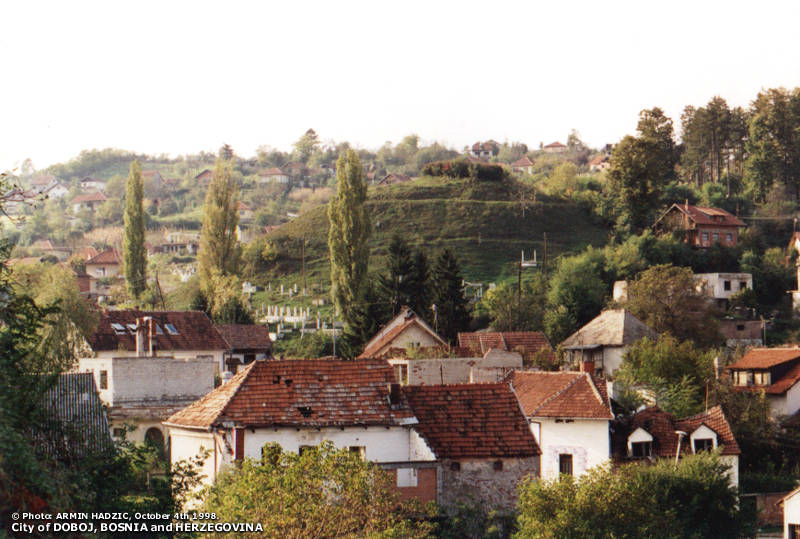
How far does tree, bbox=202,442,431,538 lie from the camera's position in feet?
55.3

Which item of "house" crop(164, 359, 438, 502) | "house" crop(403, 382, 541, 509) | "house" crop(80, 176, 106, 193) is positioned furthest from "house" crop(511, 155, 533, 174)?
"house" crop(164, 359, 438, 502)

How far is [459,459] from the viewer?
26.0m

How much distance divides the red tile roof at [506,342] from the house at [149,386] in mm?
14116

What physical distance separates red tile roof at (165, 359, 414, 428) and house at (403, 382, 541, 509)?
1.03 meters

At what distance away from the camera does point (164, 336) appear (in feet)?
179

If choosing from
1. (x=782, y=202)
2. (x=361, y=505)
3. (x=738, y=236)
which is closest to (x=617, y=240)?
(x=738, y=236)

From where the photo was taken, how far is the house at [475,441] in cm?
2600

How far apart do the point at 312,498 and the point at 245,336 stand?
144 feet

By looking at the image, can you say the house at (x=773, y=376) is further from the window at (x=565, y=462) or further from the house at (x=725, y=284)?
the house at (x=725, y=284)

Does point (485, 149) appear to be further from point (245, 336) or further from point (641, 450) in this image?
point (641, 450)

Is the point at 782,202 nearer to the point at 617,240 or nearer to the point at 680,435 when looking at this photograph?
the point at 617,240

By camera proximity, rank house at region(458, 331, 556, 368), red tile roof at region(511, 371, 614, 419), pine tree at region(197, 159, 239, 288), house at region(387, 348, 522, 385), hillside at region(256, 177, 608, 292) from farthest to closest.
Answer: hillside at region(256, 177, 608, 292), pine tree at region(197, 159, 239, 288), house at region(458, 331, 556, 368), house at region(387, 348, 522, 385), red tile roof at region(511, 371, 614, 419)

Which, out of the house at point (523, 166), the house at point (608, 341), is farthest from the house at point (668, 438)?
the house at point (523, 166)

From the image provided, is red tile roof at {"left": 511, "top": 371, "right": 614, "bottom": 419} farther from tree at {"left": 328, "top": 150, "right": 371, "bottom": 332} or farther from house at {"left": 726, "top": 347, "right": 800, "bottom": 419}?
tree at {"left": 328, "top": 150, "right": 371, "bottom": 332}
